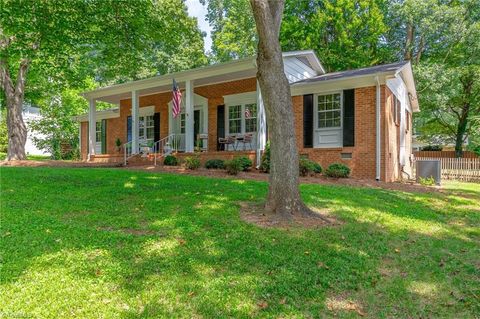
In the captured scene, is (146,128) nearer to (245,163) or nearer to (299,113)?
(245,163)

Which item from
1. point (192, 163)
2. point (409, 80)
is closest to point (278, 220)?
point (192, 163)

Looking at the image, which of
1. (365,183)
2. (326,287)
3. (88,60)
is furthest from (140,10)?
(326,287)

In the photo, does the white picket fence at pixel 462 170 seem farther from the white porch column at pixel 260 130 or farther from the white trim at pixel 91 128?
the white trim at pixel 91 128

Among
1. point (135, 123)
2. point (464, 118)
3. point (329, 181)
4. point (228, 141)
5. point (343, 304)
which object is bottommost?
point (343, 304)

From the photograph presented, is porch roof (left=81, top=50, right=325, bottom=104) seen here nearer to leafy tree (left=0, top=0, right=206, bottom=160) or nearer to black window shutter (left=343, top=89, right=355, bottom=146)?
leafy tree (left=0, top=0, right=206, bottom=160)

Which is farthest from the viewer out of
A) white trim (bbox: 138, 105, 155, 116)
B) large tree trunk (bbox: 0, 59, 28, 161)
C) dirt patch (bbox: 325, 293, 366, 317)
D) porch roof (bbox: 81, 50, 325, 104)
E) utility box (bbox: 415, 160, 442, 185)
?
white trim (bbox: 138, 105, 155, 116)

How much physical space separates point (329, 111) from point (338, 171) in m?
2.90

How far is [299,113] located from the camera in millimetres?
12805

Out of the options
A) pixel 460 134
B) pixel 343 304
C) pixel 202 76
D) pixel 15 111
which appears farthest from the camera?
pixel 460 134

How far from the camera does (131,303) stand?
2.78 meters

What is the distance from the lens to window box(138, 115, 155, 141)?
61.2ft

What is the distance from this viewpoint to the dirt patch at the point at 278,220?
493 cm

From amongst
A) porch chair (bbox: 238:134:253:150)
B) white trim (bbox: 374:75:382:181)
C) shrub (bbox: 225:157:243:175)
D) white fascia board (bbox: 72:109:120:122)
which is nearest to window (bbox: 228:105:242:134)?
porch chair (bbox: 238:134:253:150)

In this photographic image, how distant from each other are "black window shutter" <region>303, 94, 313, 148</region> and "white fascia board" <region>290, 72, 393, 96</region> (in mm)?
306
